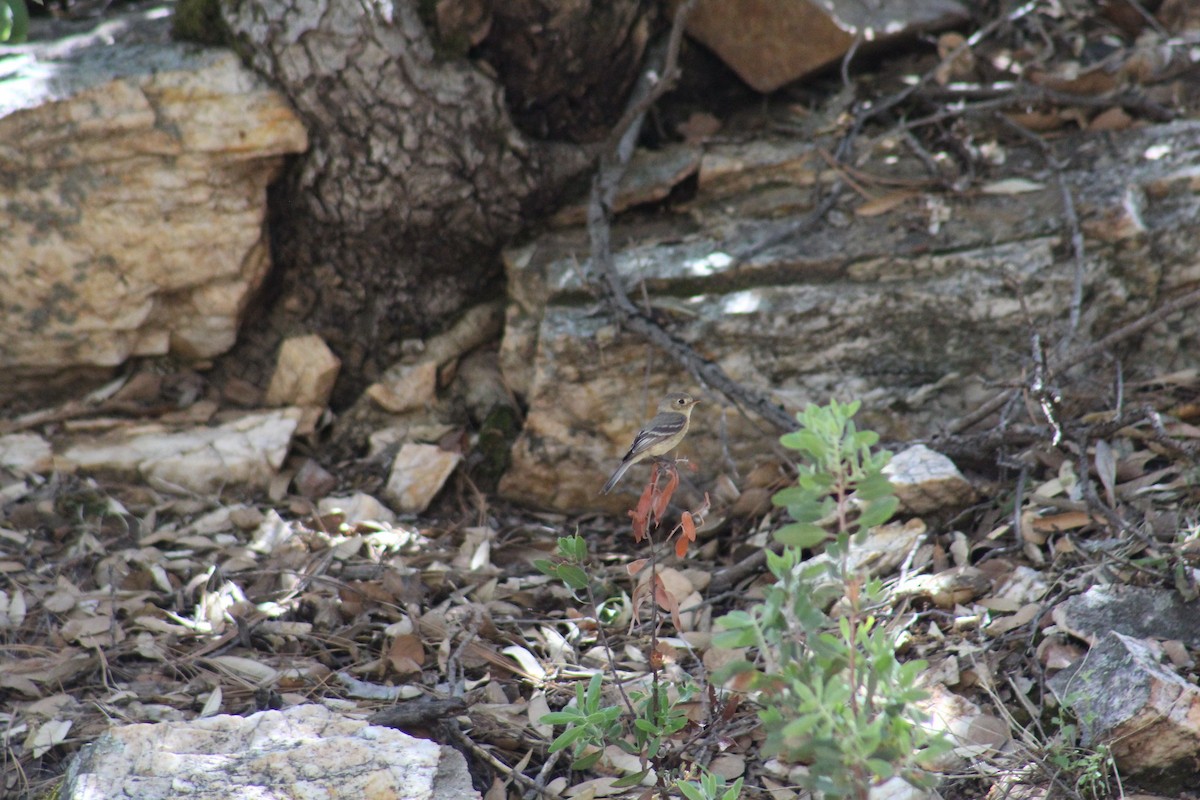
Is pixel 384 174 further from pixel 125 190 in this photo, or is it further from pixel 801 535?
pixel 801 535

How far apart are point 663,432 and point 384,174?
154 centimetres

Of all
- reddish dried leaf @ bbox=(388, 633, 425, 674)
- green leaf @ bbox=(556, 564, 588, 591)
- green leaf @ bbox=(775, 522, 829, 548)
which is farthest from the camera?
reddish dried leaf @ bbox=(388, 633, 425, 674)

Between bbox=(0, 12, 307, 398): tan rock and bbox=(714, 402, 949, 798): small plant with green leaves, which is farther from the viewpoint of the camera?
bbox=(0, 12, 307, 398): tan rock

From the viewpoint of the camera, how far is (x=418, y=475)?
403 cm

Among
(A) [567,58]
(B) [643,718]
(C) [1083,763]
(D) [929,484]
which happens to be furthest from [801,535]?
(A) [567,58]

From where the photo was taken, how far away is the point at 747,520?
3676 mm

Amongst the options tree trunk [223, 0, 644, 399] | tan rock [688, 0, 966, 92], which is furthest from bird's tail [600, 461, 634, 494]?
tan rock [688, 0, 966, 92]

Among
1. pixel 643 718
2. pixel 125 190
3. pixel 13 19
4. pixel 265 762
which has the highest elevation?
pixel 13 19

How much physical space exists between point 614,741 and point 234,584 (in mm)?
1668

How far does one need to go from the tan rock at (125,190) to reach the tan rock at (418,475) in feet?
3.12

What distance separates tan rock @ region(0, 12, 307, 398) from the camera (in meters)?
3.76

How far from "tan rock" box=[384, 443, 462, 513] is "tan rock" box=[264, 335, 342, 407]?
0.48 meters

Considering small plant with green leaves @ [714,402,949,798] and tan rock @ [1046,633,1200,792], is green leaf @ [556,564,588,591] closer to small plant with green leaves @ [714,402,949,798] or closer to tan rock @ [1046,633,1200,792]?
small plant with green leaves @ [714,402,949,798]

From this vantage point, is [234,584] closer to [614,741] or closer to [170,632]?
[170,632]
